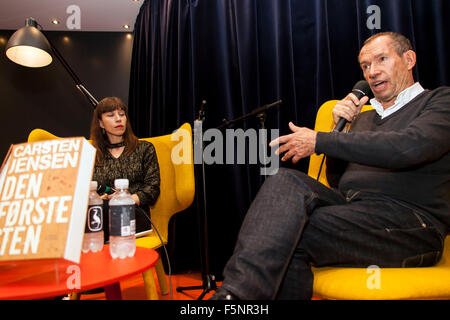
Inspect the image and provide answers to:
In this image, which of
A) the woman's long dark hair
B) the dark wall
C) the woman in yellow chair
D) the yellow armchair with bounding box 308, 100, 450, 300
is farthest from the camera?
the dark wall

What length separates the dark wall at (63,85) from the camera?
3197 mm

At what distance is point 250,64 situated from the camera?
6.97 ft

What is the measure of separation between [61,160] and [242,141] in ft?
5.12

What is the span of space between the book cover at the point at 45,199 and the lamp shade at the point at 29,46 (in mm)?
1384

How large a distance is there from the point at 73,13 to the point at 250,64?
6.77ft

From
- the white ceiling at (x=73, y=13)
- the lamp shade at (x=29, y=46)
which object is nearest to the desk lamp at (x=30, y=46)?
the lamp shade at (x=29, y=46)

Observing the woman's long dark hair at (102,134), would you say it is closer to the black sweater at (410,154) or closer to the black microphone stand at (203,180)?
the black microphone stand at (203,180)

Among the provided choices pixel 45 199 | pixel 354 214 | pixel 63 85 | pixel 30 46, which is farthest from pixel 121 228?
pixel 63 85

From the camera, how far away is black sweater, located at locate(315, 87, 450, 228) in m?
0.89

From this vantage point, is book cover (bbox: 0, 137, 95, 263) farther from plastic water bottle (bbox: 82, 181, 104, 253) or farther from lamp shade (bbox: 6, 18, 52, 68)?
lamp shade (bbox: 6, 18, 52, 68)

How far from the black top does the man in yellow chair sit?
1.03 m

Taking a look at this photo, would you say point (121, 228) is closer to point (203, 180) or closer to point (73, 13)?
point (203, 180)

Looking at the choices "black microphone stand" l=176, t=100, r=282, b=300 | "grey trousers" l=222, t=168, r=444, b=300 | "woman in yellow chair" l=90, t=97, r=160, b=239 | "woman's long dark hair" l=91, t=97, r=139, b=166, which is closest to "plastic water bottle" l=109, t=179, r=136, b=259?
"grey trousers" l=222, t=168, r=444, b=300
